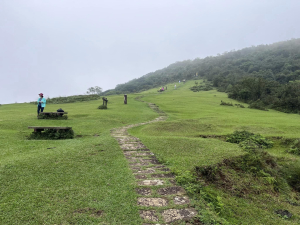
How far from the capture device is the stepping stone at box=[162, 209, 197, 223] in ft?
11.3

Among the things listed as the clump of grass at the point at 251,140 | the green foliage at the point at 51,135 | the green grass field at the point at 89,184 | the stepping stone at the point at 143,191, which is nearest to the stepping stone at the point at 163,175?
the green grass field at the point at 89,184

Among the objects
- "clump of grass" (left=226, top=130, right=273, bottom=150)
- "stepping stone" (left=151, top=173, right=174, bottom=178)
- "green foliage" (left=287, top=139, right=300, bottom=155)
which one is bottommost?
"green foliage" (left=287, top=139, right=300, bottom=155)

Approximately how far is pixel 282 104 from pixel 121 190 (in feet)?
108

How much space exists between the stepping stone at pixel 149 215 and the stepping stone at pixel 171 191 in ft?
2.45

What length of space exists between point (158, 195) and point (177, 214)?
71 centimetres

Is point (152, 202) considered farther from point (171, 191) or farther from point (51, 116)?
point (51, 116)

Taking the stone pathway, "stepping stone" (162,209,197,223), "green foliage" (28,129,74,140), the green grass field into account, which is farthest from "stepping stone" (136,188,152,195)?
"green foliage" (28,129,74,140)

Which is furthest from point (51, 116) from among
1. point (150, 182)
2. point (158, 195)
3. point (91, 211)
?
point (158, 195)

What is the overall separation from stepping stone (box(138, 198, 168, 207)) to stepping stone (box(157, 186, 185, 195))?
0.95 ft

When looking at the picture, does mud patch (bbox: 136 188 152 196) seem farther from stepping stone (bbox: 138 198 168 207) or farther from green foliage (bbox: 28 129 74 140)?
green foliage (bbox: 28 129 74 140)

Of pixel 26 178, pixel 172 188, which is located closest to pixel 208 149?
pixel 172 188

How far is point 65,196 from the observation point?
3.94 meters

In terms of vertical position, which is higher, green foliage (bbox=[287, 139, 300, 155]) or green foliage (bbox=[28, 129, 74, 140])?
green foliage (bbox=[28, 129, 74, 140])

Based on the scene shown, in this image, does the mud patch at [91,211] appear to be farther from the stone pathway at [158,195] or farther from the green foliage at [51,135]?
the green foliage at [51,135]
